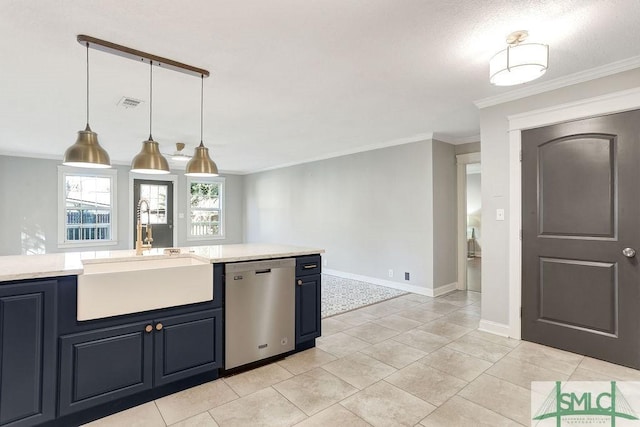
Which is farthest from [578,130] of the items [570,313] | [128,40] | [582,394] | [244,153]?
[244,153]

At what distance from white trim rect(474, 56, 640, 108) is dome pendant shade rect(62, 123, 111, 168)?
3494 mm

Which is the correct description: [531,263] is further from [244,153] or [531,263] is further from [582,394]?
[244,153]

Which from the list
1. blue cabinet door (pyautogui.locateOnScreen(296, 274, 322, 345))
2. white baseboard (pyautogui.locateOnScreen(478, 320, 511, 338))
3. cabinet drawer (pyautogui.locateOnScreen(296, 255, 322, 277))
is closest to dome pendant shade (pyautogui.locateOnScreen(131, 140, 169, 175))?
cabinet drawer (pyautogui.locateOnScreen(296, 255, 322, 277))

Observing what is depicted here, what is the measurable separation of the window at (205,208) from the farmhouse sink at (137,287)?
20.1 feet

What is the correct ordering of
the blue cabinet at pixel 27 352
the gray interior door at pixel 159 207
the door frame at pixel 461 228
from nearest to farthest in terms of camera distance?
the blue cabinet at pixel 27 352 < the door frame at pixel 461 228 < the gray interior door at pixel 159 207

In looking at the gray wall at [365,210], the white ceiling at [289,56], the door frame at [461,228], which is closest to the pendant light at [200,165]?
the white ceiling at [289,56]

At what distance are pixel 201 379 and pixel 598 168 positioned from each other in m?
3.64

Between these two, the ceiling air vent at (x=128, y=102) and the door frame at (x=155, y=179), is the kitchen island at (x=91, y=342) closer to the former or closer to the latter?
the ceiling air vent at (x=128, y=102)

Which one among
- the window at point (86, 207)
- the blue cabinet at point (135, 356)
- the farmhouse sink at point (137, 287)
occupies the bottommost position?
the blue cabinet at point (135, 356)

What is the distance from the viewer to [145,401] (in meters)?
2.15

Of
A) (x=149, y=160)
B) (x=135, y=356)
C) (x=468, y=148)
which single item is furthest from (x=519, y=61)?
(x=468, y=148)

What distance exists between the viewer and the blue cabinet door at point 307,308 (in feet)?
9.50

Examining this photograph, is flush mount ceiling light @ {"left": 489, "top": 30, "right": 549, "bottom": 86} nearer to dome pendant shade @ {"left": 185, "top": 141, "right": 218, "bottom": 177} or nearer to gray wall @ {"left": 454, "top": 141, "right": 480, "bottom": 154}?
dome pendant shade @ {"left": 185, "top": 141, "right": 218, "bottom": 177}

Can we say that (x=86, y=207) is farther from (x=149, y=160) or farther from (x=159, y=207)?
(x=149, y=160)
